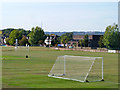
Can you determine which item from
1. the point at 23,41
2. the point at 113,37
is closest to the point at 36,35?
the point at 23,41

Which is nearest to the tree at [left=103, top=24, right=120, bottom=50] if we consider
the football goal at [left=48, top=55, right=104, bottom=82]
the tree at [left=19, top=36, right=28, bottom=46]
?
the football goal at [left=48, top=55, right=104, bottom=82]

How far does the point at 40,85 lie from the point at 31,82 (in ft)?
5.90

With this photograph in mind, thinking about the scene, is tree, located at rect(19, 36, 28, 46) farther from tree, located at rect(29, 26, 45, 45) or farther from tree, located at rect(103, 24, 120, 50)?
tree, located at rect(103, 24, 120, 50)

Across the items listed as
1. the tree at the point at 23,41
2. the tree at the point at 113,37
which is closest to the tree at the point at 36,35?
the tree at the point at 23,41

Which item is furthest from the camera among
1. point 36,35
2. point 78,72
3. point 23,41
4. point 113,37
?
point 23,41

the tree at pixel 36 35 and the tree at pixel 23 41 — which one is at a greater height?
the tree at pixel 36 35

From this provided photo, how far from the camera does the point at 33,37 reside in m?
186

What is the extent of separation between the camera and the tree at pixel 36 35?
187 m

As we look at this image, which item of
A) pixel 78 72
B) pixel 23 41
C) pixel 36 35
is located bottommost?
pixel 78 72

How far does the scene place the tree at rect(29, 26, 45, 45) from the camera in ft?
613

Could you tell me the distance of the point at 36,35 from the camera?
187875 millimetres

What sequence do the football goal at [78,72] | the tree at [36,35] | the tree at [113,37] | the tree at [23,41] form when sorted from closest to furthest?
the football goal at [78,72], the tree at [113,37], the tree at [36,35], the tree at [23,41]

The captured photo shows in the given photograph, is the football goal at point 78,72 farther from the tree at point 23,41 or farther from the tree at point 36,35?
the tree at point 23,41

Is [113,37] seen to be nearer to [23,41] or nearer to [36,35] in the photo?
[36,35]
